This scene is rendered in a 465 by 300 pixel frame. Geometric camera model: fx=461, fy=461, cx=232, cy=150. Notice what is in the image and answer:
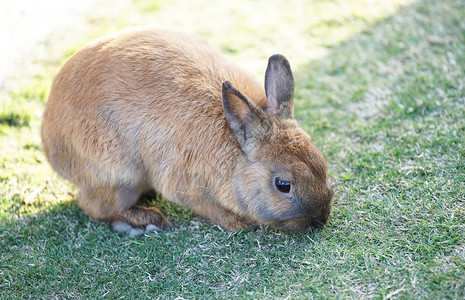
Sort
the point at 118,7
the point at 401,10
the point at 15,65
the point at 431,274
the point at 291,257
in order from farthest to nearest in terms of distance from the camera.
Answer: the point at 118,7 → the point at 401,10 → the point at 15,65 → the point at 291,257 → the point at 431,274

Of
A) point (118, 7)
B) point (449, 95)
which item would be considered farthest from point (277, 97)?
point (118, 7)

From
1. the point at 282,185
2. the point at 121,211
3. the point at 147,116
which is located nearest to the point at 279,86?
the point at 282,185

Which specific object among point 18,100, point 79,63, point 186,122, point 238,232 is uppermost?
point 79,63

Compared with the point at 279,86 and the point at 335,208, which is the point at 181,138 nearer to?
the point at 279,86

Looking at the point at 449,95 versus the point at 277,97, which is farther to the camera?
the point at 449,95

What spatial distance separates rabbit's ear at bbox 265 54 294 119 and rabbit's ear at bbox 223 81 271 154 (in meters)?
0.25

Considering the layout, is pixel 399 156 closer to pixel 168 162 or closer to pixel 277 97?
pixel 277 97

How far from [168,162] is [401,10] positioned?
4.65 meters

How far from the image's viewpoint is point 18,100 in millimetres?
5574

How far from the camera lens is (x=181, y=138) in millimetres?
3672

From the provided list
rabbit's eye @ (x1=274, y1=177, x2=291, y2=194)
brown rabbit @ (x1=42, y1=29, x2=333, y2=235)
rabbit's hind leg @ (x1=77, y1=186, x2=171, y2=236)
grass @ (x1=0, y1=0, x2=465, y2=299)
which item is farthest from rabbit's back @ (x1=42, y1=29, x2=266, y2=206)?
grass @ (x1=0, y1=0, x2=465, y2=299)

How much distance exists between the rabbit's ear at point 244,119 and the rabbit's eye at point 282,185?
1.07 feet

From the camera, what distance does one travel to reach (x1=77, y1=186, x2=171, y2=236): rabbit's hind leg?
3980mm

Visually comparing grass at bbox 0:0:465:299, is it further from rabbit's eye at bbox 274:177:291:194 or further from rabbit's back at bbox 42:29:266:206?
rabbit's back at bbox 42:29:266:206
